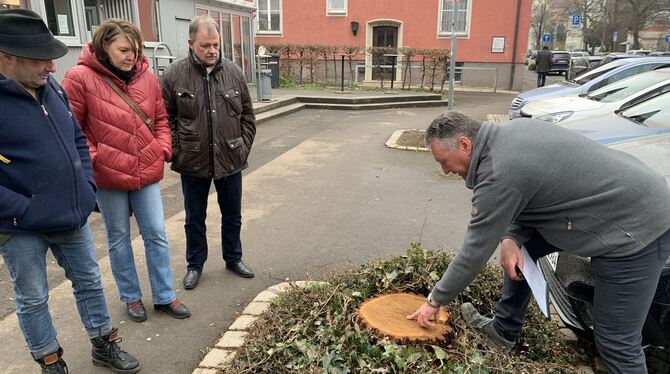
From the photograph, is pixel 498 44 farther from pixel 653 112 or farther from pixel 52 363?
pixel 52 363

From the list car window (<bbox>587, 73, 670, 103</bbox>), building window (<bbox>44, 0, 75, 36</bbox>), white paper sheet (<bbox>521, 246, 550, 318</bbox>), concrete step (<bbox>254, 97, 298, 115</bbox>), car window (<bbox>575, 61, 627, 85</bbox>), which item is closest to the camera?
white paper sheet (<bbox>521, 246, 550, 318</bbox>)

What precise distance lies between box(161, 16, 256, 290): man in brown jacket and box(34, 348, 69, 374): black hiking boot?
4.09 feet

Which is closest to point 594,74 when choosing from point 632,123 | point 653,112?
point 653,112

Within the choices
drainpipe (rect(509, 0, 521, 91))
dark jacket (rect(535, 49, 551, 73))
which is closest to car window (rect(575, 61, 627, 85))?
dark jacket (rect(535, 49, 551, 73))

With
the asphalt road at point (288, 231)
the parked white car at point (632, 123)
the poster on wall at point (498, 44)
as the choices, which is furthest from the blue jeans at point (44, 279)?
the poster on wall at point (498, 44)

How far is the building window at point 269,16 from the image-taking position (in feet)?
76.3

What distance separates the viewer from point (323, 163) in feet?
Answer: 26.5

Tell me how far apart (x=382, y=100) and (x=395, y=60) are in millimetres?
5541

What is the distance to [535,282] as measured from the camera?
239cm

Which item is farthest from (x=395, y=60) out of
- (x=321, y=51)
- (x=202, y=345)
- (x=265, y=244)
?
(x=202, y=345)

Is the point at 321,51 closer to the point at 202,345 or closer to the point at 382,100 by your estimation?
the point at 382,100

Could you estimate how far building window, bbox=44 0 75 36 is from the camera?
26.0ft

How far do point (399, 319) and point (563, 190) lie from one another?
102cm

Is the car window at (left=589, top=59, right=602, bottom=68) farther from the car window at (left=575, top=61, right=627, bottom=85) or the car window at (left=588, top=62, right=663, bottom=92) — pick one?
the car window at (left=588, top=62, right=663, bottom=92)
